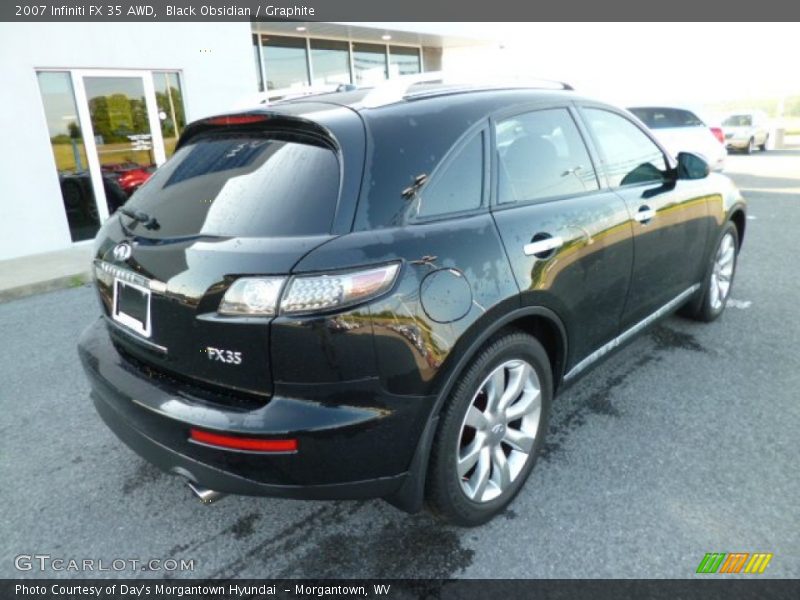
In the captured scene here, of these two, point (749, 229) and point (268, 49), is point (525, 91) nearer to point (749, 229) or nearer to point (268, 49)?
point (749, 229)

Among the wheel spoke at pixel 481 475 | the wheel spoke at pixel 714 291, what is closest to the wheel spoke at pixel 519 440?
the wheel spoke at pixel 481 475

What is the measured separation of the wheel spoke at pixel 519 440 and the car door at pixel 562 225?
45 cm

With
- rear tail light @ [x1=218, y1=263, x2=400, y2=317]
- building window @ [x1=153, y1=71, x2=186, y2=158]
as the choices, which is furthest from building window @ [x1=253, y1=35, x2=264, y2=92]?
rear tail light @ [x1=218, y1=263, x2=400, y2=317]

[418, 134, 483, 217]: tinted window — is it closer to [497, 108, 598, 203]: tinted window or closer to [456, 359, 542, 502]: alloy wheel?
[497, 108, 598, 203]: tinted window

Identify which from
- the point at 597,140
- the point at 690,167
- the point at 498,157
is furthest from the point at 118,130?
the point at 690,167

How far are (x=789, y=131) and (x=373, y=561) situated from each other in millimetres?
40722

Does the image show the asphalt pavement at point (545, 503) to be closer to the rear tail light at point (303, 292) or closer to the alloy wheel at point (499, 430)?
the alloy wheel at point (499, 430)

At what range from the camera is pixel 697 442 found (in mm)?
2834

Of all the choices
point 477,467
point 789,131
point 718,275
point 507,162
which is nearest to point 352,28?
point 718,275

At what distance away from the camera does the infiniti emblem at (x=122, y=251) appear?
215cm

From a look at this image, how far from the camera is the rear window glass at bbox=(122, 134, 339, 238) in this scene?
6.11ft

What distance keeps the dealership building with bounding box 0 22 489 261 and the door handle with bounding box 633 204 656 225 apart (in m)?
4.51

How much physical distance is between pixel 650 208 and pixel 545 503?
1.72 metres

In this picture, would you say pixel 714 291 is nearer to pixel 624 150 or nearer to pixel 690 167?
pixel 690 167
